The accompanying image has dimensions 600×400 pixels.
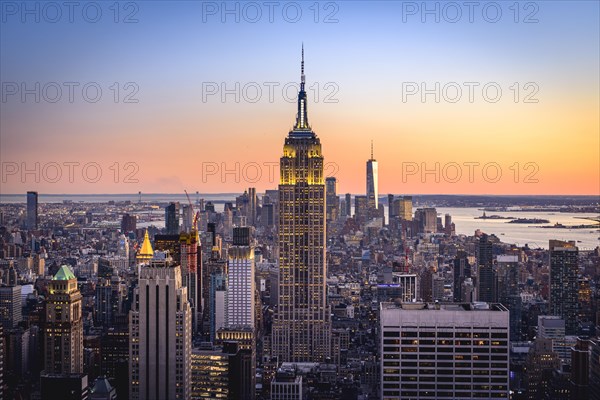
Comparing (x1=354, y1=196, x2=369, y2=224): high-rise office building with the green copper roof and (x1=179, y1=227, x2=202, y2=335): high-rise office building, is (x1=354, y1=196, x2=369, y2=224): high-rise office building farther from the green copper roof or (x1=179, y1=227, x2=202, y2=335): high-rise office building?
the green copper roof

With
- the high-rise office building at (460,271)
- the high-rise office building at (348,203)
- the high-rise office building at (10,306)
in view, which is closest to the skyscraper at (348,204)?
the high-rise office building at (348,203)

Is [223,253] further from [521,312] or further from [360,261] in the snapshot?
[521,312]

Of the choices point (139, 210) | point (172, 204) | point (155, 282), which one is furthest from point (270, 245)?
point (155, 282)

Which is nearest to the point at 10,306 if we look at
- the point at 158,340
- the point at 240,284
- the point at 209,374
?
the point at 209,374

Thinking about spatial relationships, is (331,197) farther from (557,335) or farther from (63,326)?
(63,326)

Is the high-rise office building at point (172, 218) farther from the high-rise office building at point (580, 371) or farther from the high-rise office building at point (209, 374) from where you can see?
the high-rise office building at point (580, 371)

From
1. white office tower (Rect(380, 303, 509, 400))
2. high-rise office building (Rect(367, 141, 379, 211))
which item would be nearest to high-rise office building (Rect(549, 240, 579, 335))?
high-rise office building (Rect(367, 141, 379, 211))
